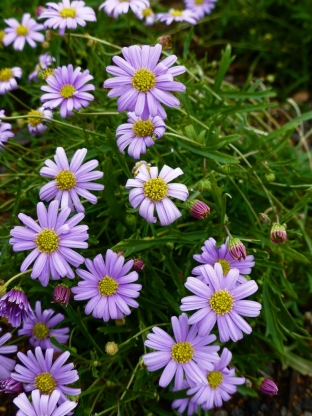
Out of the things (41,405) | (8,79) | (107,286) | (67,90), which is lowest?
(41,405)

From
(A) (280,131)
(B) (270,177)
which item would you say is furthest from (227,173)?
(A) (280,131)

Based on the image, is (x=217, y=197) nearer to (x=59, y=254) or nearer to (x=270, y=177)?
(x=270, y=177)

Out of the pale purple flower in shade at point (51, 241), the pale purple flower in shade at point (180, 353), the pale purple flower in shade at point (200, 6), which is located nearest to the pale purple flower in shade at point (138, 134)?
the pale purple flower in shade at point (51, 241)

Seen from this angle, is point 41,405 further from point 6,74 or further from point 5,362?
point 6,74

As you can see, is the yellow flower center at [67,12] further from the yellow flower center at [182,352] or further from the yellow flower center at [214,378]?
the yellow flower center at [214,378]

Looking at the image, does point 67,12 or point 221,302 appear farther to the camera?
point 67,12

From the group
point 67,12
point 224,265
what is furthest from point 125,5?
point 224,265
